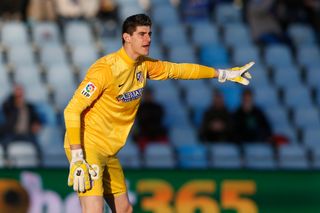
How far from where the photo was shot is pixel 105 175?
30.5ft

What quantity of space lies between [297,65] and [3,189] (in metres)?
5.70

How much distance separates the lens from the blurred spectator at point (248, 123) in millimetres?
14148

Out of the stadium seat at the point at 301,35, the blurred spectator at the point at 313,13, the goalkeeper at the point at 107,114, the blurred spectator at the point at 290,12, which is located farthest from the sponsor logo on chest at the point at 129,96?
the blurred spectator at the point at 313,13

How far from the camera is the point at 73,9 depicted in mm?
16016

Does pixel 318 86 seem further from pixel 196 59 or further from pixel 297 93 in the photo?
pixel 196 59

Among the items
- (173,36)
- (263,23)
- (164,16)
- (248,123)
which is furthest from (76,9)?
(248,123)

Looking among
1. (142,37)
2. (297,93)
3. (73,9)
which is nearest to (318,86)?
(297,93)

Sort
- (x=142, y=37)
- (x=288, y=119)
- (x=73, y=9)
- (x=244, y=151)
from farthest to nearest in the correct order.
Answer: (x=73, y=9)
(x=288, y=119)
(x=244, y=151)
(x=142, y=37)

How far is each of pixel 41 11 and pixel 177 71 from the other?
6.83 metres

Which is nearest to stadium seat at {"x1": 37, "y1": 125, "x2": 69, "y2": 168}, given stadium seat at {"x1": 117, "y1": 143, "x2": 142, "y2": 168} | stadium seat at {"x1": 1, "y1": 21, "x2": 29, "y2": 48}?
stadium seat at {"x1": 117, "y1": 143, "x2": 142, "y2": 168}

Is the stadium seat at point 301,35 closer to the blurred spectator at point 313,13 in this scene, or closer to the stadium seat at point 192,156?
the blurred spectator at point 313,13

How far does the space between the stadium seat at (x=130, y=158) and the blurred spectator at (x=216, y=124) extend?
1137 mm

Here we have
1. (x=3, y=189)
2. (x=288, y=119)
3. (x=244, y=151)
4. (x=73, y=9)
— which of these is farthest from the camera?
(x=73, y=9)

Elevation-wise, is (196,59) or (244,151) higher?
(196,59)
